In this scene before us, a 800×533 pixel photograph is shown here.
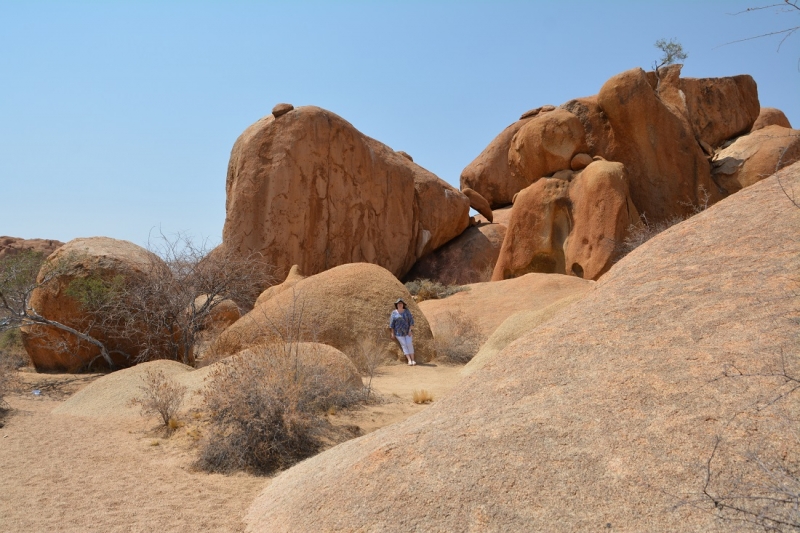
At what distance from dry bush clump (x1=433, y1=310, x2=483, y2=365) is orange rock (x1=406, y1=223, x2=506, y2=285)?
7326 mm

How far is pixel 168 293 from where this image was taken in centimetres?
1070

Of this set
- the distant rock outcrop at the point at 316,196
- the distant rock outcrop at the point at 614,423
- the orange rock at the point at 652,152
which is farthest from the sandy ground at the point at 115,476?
the orange rock at the point at 652,152

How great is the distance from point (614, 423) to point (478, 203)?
847 inches

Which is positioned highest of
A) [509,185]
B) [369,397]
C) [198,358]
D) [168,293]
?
[509,185]

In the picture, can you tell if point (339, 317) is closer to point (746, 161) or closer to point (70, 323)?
point (70, 323)

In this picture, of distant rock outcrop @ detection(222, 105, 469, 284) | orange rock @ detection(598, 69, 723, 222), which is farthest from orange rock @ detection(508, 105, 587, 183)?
distant rock outcrop @ detection(222, 105, 469, 284)

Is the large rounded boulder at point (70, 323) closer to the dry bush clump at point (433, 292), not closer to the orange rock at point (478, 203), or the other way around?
the dry bush clump at point (433, 292)

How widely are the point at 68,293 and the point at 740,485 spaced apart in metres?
10.5

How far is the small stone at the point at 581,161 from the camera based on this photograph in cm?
1742

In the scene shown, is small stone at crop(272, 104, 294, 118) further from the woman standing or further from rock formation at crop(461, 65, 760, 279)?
the woman standing

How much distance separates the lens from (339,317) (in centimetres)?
1034

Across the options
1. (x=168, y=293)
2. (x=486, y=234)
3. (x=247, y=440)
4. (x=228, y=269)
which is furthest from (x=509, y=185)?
(x=247, y=440)

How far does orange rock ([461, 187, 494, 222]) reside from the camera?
24125mm

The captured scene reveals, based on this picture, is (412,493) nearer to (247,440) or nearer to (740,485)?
(740,485)
